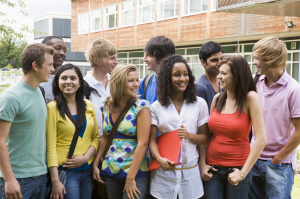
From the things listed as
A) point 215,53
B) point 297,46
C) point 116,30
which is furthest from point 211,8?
point 215,53

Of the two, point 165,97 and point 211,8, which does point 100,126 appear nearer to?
point 165,97

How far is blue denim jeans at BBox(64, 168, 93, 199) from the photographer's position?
10.8 feet

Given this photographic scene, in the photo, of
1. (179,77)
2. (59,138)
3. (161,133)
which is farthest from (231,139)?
(59,138)

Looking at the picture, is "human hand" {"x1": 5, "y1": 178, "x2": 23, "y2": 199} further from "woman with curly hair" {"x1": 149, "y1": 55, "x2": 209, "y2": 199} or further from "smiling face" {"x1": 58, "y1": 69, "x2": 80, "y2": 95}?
"woman with curly hair" {"x1": 149, "y1": 55, "x2": 209, "y2": 199}

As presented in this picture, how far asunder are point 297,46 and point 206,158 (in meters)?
16.5

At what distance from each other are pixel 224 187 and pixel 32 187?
190 centimetres

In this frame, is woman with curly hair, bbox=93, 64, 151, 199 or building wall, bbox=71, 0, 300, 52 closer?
woman with curly hair, bbox=93, 64, 151, 199

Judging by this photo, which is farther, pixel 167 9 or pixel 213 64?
pixel 167 9

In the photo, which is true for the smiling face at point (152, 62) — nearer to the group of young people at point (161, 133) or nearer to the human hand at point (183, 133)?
the group of young people at point (161, 133)

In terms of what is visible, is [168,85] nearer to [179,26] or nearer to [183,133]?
[183,133]

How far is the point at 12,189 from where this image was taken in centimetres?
285

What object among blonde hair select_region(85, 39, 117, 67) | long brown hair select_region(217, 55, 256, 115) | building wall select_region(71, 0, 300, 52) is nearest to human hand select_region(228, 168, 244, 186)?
long brown hair select_region(217, 55, 256, 115)

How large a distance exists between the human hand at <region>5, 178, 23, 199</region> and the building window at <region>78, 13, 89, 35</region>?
34.1 metres

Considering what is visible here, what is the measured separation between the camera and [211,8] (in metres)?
20.7
